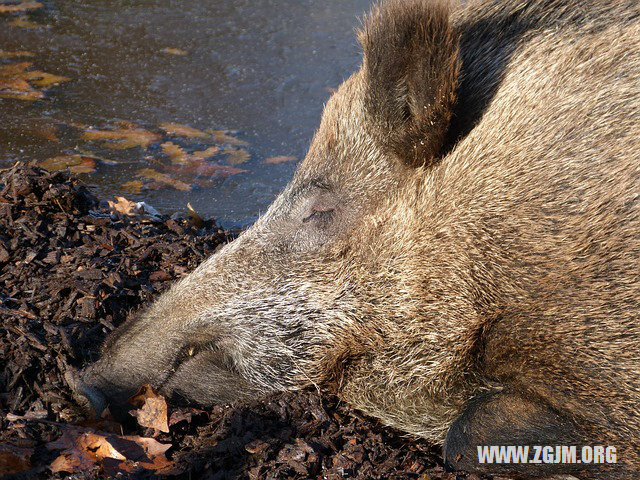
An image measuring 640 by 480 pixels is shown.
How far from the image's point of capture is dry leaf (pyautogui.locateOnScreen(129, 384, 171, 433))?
3.15 metres

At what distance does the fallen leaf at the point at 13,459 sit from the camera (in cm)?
265

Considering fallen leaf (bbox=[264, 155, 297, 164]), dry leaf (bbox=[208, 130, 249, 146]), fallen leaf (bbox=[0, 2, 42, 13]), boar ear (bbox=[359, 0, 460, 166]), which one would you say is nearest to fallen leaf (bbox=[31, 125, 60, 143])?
dry leaf (bbox=[208, 130, 249, 146])

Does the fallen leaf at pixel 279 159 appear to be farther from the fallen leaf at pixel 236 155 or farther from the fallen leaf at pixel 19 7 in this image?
the fallen leaf at pixel 19 7

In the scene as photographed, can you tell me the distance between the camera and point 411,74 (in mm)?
3084

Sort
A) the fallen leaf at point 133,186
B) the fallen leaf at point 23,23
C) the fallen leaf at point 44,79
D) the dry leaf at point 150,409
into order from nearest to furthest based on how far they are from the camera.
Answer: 1. the dry leaf at point 150,409
2. the fallen leaf at point 133,186
3. the fallen leaf at point 44,79
4. the fallen leaf at point 23,23

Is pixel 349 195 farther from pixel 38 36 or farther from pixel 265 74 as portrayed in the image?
pixel 38 36

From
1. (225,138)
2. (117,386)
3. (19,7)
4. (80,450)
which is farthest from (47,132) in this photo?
(80,450)

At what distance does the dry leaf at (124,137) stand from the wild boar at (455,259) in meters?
2.97

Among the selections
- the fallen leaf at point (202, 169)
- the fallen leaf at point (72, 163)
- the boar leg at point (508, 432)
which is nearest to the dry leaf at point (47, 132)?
the fallen leaf at point (72, 163)

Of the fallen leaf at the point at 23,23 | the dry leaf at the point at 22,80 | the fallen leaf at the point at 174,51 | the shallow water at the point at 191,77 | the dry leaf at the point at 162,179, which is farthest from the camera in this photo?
the fallen leaf at the point at 23,23

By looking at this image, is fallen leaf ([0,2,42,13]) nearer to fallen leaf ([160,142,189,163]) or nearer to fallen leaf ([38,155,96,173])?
fallen leaf ([160,142,189,163])

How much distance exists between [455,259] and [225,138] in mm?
3764

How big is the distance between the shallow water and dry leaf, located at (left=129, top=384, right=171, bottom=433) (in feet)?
7.19

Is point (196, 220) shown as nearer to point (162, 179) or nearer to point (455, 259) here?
point (162, 179)
